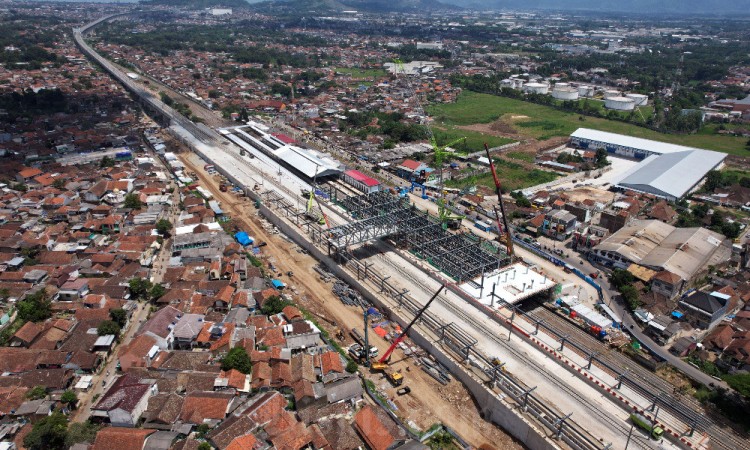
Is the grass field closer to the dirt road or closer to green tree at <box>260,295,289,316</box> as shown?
the dirt road

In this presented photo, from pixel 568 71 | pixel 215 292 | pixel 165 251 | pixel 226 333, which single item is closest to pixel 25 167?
pixel 165 251

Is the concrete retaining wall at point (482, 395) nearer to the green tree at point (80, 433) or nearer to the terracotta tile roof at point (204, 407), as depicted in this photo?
the terracotta tile roof at point (204, 407)

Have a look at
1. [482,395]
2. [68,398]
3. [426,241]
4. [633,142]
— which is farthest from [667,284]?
[633,142]

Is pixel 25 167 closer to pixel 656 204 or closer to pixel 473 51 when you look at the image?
pixel 656 204

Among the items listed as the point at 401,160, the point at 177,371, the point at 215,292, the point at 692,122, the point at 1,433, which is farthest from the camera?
the point at 692,122

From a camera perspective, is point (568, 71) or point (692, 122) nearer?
point (692, 122)

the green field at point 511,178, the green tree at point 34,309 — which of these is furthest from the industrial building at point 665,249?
the green tree at point 34,309

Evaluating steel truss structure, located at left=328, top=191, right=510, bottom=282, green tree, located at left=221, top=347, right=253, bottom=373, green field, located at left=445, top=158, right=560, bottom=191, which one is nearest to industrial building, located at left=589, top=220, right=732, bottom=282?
steel truss structure, located at left=328, top=191, right=510, bottom=282
